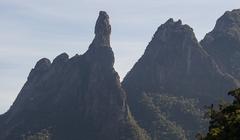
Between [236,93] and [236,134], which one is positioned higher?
[236,93]

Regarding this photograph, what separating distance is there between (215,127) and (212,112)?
3.85 meters

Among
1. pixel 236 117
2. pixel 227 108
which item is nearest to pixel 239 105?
pixel 227 108

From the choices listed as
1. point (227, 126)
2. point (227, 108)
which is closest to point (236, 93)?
point (227, 108)

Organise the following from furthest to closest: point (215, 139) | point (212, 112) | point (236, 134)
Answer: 1. point (212, 112)
2. point (215, 139)
3. point (236, 134)

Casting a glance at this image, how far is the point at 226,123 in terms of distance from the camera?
70812 mm

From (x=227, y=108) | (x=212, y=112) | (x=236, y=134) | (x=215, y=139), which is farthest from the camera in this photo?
(x=212, y=112)

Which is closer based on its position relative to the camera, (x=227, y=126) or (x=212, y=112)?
(x=227, y=126)

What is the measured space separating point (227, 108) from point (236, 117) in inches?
249

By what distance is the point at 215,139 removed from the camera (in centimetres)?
6838

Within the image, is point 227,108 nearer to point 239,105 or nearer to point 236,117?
point 239,105

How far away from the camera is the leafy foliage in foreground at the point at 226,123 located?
6462cm

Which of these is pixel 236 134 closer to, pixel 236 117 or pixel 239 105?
pixel 236 117

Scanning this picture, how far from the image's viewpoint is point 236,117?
66.5 m

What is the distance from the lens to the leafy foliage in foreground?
212 ft
